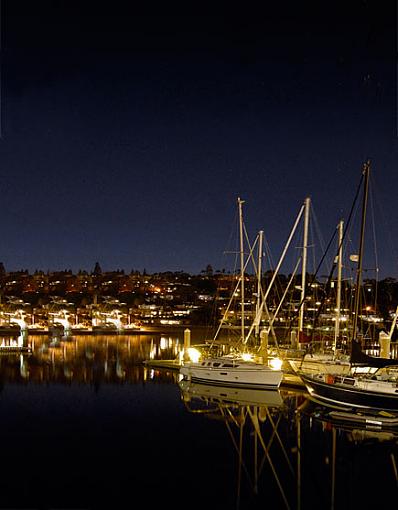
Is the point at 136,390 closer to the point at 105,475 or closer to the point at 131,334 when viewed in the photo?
the point at 105,475

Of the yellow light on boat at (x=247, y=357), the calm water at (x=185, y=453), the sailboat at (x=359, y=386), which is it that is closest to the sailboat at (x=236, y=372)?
the yellow light on boat at (x=247, y=357)

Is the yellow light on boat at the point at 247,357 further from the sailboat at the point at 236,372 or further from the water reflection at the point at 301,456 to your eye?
the water reflection at the point at 301,456

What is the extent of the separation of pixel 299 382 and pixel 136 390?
7.57 meters

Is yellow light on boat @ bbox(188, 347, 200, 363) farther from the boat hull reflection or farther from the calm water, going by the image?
the calm water

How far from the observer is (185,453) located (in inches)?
598

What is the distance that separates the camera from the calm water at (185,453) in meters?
12.0

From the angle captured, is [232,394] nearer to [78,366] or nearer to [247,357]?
[247,357]

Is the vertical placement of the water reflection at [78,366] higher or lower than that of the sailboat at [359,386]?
lower

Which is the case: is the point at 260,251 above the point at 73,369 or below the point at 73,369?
above

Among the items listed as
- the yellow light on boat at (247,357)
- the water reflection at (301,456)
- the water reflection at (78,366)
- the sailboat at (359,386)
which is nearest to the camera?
the water reflection at (301,456)

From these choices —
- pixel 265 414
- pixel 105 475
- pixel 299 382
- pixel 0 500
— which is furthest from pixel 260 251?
pixel 0 500

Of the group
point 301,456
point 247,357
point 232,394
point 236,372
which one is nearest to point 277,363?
point 236,372

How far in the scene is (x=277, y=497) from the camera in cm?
1199

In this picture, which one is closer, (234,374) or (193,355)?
(234,374)
